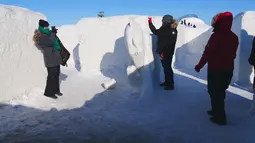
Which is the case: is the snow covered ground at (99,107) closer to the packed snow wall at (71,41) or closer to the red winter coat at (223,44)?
the red winter coat at (223,44)

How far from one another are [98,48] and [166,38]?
4396 mm

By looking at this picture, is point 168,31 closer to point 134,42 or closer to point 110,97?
point 134,42

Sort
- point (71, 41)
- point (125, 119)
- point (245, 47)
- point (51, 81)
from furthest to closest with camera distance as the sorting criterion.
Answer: point (71, 41), point (245, 47), point (51, 81), point (125, 119)

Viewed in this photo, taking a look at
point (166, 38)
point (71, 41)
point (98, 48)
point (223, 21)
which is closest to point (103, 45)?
point (98, 48)

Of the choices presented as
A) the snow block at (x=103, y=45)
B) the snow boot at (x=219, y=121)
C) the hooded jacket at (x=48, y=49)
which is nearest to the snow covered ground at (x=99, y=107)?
the snow boot at (x=219, y=121)

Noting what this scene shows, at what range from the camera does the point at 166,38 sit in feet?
19.6

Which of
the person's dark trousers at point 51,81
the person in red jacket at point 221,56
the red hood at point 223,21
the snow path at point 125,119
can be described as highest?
the red hood at point 223,21

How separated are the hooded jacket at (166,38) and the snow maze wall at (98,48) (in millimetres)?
326

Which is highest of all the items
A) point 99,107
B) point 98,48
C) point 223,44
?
point 223,44

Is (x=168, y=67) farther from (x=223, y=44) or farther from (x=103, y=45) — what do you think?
(x=103, y=45)

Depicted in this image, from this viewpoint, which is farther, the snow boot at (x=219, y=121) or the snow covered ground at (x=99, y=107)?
the snow boot at (x=219, y=121)

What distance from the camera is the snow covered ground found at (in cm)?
389

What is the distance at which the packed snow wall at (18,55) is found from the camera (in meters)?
5.59

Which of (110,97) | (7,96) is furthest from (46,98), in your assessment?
(110,97)
